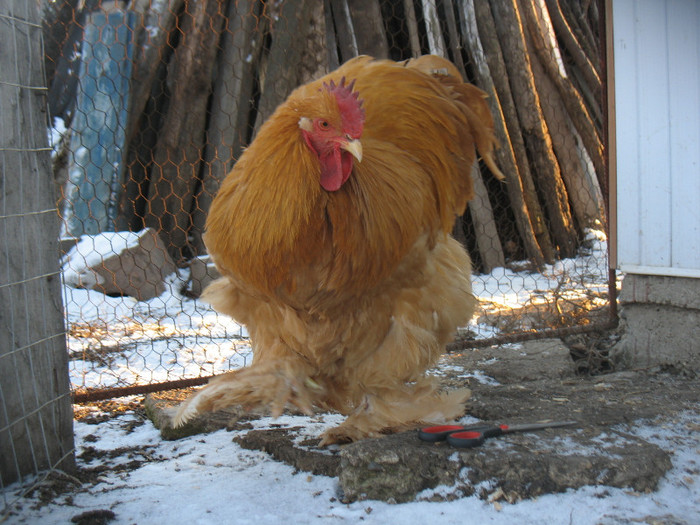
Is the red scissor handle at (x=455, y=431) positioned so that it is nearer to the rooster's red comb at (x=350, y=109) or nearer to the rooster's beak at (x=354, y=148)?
the rooster's beak at (x=354, y=148)

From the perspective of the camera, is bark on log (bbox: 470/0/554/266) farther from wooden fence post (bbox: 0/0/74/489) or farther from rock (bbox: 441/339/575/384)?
wooden fence post (bbox: 0/0/74/489)

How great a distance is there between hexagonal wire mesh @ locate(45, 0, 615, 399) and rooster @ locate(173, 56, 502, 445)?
1.89 metres

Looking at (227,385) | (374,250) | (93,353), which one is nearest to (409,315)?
(374,250)

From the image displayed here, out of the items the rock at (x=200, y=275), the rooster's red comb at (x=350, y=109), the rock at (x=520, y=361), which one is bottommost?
the rock at (x=520, y=361)

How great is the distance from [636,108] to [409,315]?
215 cm

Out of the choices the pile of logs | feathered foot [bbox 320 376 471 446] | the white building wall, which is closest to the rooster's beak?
feathered foot [bbox 320 376 471 446]

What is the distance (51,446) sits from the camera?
7.88 ft

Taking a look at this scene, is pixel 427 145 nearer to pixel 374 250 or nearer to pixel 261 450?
pixel 374 250

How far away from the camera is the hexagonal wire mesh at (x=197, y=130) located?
5316mm

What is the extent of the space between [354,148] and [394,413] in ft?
4.13

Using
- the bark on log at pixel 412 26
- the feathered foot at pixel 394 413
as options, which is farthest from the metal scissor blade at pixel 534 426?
the bark on log at pixel 412 26

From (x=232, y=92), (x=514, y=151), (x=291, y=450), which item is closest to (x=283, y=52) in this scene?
(x=232, y=92)

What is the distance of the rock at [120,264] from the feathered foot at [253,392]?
9.99 feet

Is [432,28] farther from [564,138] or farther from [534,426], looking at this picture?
[534,426]
